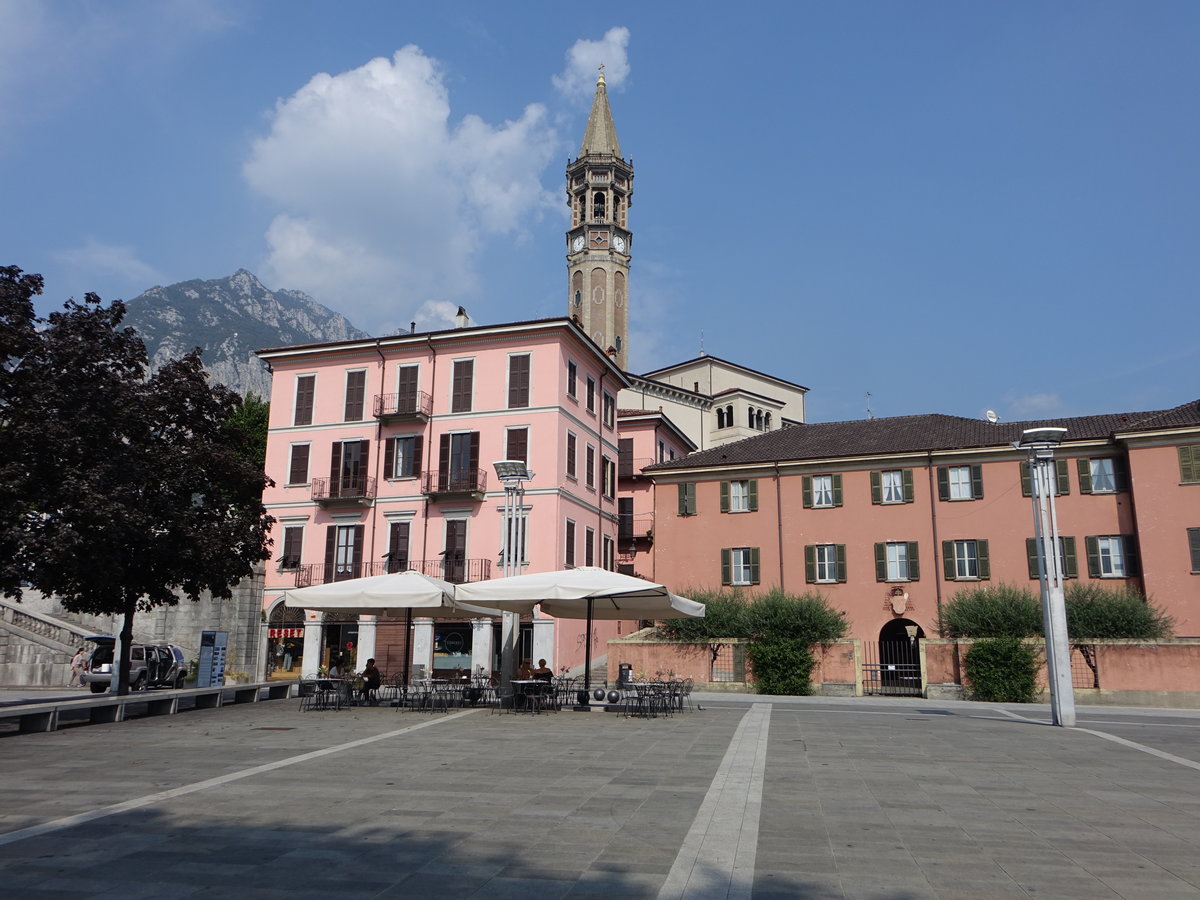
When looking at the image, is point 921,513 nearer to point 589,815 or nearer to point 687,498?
point 687,498

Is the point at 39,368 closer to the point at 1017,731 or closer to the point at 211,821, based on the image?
the point at 211,821

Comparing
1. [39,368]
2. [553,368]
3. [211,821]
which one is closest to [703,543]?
[553,368]

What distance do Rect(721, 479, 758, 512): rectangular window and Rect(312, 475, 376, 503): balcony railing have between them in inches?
588

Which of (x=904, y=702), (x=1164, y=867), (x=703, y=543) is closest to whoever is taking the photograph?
(x=1164, y=867)

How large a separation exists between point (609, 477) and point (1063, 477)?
18781 mm

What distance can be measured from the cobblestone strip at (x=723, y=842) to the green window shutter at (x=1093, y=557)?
26.4 m

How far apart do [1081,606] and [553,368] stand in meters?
20.4

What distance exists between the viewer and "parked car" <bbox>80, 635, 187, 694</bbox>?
92.3ft

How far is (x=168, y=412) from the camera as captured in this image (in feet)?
67.3

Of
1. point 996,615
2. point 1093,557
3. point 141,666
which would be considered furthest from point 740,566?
point 141,666

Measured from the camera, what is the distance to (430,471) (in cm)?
3669

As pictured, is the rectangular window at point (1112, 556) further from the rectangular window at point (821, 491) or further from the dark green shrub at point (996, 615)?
the rectangular window at point (821, 491)

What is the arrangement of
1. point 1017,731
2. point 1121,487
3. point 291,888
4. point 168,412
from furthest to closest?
point 1121,487, point 168,412, point 1017,731, point 291,888

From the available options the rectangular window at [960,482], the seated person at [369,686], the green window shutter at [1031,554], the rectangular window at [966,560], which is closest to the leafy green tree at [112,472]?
the seated person at [369,686]
